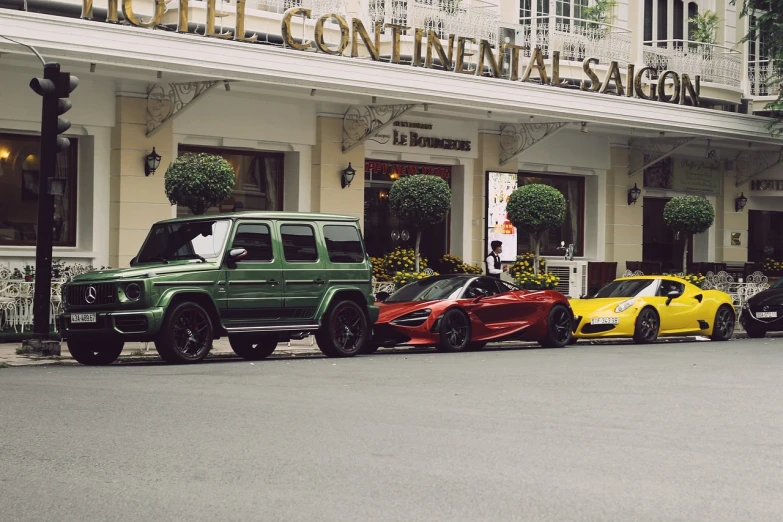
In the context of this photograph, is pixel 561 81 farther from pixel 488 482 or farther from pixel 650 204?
pixel 488 482

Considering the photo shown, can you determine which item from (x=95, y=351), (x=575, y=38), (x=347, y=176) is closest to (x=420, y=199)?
(x=347, y=176)

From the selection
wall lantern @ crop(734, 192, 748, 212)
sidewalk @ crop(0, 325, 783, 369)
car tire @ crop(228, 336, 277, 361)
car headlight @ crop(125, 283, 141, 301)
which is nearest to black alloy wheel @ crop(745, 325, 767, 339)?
sidewalk @ crop(0, 325, 783, 369)

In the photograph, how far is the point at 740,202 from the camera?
34688 millimetres

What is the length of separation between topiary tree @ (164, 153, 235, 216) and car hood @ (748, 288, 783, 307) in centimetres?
1129

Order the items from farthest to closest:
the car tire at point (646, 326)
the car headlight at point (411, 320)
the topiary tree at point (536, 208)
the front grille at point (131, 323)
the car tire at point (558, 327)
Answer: the topiary tree at point (536, 208)
the car tire at point (646, 326)
the car tire at point (558, 327)
the car headlight at point (411, 320)
the front grille at point (131, 323)

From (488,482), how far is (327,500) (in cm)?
106

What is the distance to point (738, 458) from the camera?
8461 mm

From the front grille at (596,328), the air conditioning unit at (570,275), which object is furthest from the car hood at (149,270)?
the air conditioning unit at (570,275)

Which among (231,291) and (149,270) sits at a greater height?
(149,270)

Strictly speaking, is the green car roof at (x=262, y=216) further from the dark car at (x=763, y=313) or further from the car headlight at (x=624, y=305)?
the dark car at (x=763, y=313)

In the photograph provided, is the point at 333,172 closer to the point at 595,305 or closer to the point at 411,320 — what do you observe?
the point at 595,305

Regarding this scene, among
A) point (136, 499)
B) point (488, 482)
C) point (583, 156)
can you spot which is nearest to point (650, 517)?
point (488, 482)

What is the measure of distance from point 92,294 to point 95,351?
1065mm

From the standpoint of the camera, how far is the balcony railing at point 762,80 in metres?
33.3
